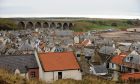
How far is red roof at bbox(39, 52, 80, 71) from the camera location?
16.6 m

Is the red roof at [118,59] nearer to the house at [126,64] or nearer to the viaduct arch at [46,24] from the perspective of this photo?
the house at [126,64]

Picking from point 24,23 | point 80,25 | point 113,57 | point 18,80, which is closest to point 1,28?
point 24,23

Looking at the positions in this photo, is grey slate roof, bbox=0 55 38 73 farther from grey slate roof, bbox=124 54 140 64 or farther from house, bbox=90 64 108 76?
grey slate roof, bbox=124 54 140 64

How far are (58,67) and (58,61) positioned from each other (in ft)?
1.39

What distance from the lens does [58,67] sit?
1661 cm

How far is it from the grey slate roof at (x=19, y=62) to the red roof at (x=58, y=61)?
69cm

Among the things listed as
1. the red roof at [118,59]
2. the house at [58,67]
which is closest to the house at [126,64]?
the red roof at [118,59]

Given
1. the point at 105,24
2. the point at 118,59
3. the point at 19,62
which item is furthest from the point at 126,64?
the point at 105,24

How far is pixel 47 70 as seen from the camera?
16.4 meters

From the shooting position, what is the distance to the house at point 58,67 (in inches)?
648

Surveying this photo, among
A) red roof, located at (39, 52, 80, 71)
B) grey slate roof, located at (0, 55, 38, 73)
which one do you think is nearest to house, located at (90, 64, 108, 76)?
red roof, located at (39, 52, 80, 71)

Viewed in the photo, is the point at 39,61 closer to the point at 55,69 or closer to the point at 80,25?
the point at 55,69

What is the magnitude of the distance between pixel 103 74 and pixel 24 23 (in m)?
84.5

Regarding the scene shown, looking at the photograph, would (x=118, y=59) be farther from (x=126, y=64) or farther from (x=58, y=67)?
(x=58, y=67)
